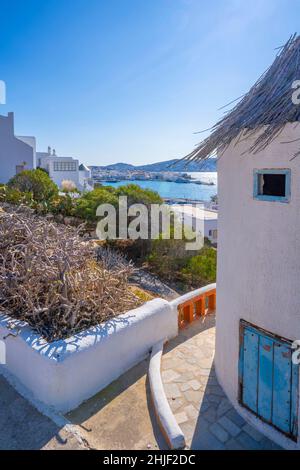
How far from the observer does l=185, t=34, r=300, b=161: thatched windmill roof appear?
206 inches

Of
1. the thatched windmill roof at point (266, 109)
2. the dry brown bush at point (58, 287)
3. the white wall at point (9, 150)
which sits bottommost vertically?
the dry brown bush at point (58, 287)

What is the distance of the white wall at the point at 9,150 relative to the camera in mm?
36344

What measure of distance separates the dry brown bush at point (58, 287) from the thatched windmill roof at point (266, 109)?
15.1 feet

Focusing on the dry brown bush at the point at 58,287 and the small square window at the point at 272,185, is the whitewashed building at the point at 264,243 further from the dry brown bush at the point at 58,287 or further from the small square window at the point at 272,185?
the dry brown bush at the point at 58,287

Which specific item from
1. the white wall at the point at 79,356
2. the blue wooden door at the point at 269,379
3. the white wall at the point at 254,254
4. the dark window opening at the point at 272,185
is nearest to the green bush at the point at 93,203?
the white wall at the point at 79,356

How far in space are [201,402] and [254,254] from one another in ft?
11.5

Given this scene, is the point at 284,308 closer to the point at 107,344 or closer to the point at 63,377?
the point at 107,344

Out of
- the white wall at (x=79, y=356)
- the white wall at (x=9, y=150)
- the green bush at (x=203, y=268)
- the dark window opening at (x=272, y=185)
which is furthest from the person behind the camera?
the white wall at (x=9, y=150)

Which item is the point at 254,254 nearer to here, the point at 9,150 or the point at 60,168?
the point at 9,150

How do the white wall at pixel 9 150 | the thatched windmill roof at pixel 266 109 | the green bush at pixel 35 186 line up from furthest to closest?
the white wall at pixel 9 150
the green bush at pixel 35 186
the thatched windmill roof at pixel 266 109

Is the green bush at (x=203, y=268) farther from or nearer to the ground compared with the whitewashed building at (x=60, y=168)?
nearer to the ground

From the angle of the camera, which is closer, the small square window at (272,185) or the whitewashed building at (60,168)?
the small square window at (272,185)

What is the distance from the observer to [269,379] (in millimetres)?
5984

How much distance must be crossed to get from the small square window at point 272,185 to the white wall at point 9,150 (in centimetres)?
3611
